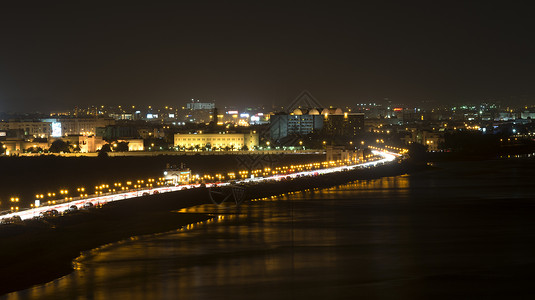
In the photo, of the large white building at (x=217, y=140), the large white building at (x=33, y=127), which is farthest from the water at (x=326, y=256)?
the large white building at (x=33, y=127)

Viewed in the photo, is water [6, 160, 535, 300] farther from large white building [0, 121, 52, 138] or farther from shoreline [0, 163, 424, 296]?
large white building [0, 121, 52, 138]

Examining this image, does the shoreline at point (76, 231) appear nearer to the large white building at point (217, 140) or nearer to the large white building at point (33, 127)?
the large white building at point (217, 140)

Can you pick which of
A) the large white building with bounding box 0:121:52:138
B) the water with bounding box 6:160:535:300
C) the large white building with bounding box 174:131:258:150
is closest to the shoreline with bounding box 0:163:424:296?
the water with bounding box 6:160:535:300

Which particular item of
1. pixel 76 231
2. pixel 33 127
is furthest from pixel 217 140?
pixel 76 231

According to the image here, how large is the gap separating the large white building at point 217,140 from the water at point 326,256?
24.5 meters

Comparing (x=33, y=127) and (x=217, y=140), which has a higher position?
(x=33, y=127)

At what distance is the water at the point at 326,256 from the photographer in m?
10.8

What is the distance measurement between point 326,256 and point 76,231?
189 inches

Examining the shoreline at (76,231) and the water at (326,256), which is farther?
the shoreline at (76,231)

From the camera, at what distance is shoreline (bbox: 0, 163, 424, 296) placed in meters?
11.7

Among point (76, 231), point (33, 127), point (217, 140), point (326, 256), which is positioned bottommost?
point (326, 256)

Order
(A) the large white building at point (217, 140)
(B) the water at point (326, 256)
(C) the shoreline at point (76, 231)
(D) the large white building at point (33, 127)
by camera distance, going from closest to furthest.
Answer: (B) the water at point (326, 256), (C) the shoreline at point (76, 231), (A) the large white building at point (217, 140), (D) the large white building at point (33, 127)

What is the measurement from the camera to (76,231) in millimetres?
14695

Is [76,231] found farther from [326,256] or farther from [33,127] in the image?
[33,127]
